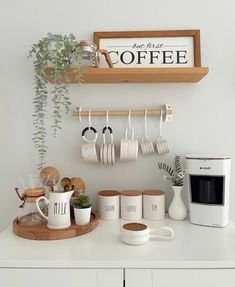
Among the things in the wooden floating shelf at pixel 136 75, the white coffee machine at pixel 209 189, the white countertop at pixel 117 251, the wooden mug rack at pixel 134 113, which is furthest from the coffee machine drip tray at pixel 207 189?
the wooden floating shelf at pixel 136 75

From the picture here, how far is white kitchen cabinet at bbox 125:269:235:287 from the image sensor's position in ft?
2.55

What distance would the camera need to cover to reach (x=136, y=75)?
43.6 inches

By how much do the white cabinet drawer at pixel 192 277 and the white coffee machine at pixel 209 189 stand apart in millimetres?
295

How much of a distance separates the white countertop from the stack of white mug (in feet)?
0.46

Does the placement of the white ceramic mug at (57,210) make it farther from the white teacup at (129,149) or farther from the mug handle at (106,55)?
the mug handle at (106,55)

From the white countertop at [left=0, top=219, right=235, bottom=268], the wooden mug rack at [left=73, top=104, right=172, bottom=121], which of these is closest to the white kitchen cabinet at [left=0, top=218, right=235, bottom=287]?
the white countertop at [left=0, top=219, right=235, bottom=268]

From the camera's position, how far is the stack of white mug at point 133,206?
1.14 metres

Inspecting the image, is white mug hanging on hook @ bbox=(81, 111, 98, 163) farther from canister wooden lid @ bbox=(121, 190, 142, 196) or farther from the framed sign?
the framed sign

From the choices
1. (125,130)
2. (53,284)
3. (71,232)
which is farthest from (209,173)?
(53,284)

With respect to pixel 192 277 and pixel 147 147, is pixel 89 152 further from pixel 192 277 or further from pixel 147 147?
pixel 192 277

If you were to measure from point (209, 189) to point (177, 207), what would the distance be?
0.17 m

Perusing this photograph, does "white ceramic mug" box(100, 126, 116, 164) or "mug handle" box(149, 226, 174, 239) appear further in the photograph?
"white ceramic mug" box(100, 126, 116, 164)

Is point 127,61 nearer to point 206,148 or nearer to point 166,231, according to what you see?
point 206,148

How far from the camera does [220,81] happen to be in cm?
125
